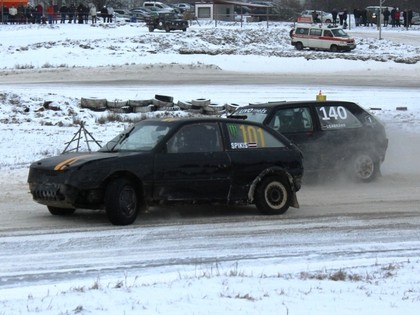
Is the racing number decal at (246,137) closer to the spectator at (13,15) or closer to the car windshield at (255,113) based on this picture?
the car windshield at (255,113)

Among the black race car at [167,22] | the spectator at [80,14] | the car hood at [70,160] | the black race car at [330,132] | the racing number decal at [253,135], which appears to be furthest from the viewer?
the spectator at [80,14]

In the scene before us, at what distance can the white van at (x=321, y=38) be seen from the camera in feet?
188

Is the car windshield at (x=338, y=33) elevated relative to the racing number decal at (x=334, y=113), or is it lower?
elevated

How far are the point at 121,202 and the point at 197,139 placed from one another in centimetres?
149

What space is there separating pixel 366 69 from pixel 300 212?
33669 mm

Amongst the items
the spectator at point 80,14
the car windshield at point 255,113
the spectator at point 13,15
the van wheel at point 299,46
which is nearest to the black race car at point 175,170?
the car windshield at point 255,113

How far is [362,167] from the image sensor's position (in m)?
14.8

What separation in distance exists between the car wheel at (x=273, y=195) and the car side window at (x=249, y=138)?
1.66ft

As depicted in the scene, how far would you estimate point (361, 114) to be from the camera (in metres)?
15.0

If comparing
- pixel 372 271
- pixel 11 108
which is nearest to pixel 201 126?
pixel 372 271

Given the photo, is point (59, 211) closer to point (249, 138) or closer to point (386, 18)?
point (249, 138)

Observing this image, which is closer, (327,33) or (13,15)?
(327,33)

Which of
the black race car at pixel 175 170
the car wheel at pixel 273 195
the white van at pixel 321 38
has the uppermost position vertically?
the white van at pixel 321 38

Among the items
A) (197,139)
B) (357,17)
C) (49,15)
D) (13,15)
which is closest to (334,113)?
(197,139)
